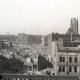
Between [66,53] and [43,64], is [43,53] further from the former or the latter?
[66,53]

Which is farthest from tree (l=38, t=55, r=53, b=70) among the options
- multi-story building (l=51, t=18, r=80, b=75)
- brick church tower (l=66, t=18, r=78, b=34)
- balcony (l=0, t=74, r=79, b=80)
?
brick church tower (l=66, t=18, r=78, b=34)

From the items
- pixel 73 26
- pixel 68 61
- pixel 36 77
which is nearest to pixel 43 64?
pixel 36 77

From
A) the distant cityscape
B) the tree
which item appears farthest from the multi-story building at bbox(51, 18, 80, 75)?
the tree

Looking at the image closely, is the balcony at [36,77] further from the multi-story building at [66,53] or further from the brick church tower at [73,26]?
the brick church tower at [73,26]

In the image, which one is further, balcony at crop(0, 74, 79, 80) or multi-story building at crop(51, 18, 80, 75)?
multi-story building at crop(51, 18, 80, 75)

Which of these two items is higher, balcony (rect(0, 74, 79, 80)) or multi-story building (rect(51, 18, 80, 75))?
multi-story building (rect(51, 18, 80, 75))

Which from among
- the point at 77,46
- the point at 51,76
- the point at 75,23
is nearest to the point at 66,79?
the point at 51,76

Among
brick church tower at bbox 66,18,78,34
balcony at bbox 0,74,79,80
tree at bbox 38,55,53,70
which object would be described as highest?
brick church tower at bbox 66,18,78,34

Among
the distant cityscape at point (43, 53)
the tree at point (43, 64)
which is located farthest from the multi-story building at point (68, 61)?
the tree at point (43, 64)

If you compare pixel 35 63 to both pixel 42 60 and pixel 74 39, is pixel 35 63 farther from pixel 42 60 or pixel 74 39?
pixel 74 39

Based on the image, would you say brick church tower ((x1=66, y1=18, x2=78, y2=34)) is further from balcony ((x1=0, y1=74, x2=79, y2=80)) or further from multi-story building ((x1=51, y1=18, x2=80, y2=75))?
balcony ((x1=0, y1=74, x2=79, y2=80))
